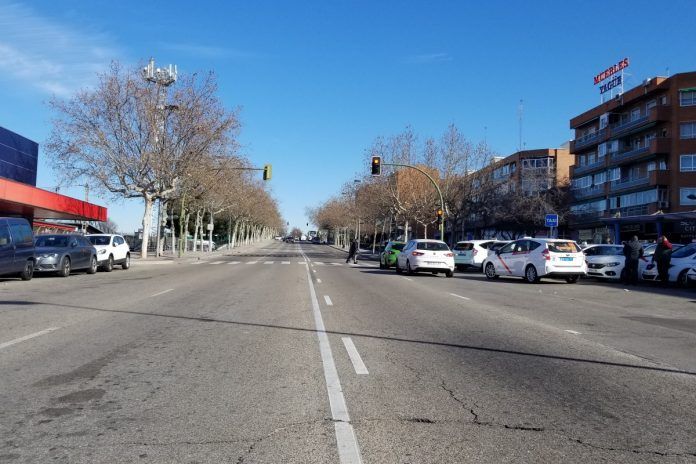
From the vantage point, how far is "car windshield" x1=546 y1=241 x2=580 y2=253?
2080 cm

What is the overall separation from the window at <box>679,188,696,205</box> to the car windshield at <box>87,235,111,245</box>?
46084 millimetres

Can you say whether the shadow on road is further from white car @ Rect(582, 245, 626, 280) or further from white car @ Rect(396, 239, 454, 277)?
white car @ Rect(582, 245, 626, 280)

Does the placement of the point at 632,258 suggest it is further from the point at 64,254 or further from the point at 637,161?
the point at 637,161

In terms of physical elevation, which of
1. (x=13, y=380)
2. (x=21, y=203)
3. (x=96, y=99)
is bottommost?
(x=13, y=380)

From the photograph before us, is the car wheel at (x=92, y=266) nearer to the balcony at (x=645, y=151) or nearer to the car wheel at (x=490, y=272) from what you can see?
the car wheel at (x=490, y=272)

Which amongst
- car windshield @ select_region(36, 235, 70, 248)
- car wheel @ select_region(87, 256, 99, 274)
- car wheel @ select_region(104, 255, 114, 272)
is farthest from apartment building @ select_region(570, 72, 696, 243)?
car windshield @ select_region(36, 235, 70, 248)

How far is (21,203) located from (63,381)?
104 ft

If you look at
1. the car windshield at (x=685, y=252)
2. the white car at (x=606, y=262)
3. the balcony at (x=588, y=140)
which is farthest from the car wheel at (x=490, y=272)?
the balcony at (x=588, y=140)

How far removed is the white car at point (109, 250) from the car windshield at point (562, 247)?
62.0 ft

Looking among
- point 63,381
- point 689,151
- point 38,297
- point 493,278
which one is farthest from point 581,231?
point 63,381

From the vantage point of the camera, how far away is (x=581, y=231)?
65.3 meters

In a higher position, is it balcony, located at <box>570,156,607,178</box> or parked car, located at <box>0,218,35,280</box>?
balcony, located at <box>570,156,607,178</box>

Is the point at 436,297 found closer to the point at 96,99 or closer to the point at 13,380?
the point at 13,380

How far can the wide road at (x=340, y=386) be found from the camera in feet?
14.2
